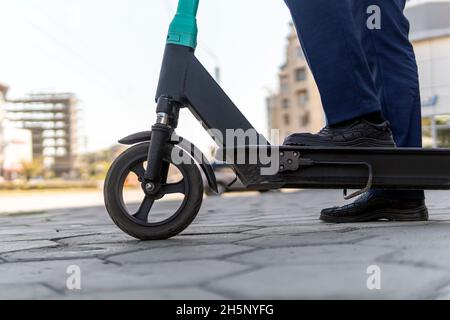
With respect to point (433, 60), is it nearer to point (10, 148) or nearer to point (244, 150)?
point (244, 150)

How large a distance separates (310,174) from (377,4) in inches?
32.7

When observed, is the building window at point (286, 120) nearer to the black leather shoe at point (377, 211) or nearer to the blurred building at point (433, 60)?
the blurred building at point (433, 60)

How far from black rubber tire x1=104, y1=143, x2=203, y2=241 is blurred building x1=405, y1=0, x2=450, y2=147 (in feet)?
50.5

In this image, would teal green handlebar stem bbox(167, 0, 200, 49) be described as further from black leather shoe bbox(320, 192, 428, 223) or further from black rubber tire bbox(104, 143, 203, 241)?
black leather shoe bbox(320, 192, 428, 223)

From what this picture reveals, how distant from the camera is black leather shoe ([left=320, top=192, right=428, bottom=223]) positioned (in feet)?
7.79

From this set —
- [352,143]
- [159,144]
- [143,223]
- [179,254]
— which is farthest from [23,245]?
[352,143]

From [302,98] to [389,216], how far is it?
53003mm

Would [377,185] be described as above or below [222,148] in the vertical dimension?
below

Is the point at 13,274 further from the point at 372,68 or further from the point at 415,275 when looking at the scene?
the point at 372,68

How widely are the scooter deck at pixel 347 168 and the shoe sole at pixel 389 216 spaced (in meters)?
0.33

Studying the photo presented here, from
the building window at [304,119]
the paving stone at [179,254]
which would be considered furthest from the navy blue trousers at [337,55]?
the building window at [304,119]

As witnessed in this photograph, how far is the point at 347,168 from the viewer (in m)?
2.02
